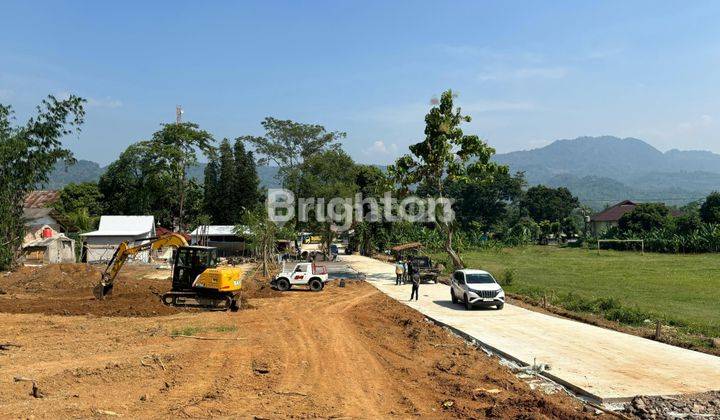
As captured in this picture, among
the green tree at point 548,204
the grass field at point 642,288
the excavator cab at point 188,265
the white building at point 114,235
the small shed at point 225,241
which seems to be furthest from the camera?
the green tree at point 548,204

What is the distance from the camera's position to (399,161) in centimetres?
4088

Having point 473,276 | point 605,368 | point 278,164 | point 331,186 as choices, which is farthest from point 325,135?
point 605,368

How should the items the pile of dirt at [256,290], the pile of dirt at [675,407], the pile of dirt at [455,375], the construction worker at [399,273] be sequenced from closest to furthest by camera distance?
the pile of dirt at [675,407] → the pile of dirt at [455,375] → the pile of dirt at [256,290] → the construction worker at [399,273]

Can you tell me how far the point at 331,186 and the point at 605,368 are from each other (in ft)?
163

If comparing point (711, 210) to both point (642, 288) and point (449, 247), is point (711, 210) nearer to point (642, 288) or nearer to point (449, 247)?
point (449, 247)

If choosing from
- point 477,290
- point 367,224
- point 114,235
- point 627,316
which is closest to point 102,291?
point 477,290

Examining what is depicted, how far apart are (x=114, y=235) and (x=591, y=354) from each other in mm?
45003

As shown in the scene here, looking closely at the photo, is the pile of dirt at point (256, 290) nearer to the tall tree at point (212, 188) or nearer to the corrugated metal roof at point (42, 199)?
the tall tree at point (212, 188)

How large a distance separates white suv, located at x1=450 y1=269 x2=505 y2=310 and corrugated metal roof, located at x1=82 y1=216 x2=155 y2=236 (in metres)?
36.3

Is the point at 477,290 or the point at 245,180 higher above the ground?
the point at 245,180

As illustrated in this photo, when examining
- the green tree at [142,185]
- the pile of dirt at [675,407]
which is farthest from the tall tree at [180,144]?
the pile of dirt at [675,407]

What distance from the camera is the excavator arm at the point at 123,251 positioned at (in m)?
23.4

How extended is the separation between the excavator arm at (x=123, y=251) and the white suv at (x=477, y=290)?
464 inches

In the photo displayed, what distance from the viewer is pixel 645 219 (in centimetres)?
7594
